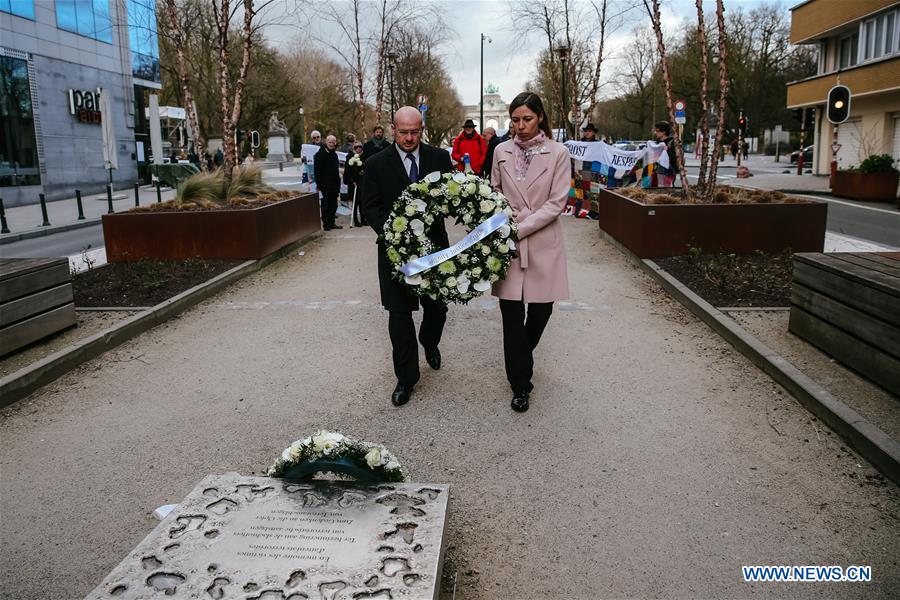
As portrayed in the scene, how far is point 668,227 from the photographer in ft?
35.4

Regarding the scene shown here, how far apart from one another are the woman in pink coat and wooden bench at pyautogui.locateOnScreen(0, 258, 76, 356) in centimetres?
420

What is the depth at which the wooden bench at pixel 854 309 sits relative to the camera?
5172mm

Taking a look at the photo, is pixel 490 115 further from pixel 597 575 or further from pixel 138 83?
pixel 597 575

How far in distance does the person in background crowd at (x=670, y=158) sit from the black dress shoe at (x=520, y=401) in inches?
468

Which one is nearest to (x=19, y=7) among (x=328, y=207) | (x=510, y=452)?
(x=328, y=207)

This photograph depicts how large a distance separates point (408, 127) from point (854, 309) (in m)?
3.52

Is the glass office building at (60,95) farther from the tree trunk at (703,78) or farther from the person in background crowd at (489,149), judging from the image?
Answer: the tree trunk at (703,78)

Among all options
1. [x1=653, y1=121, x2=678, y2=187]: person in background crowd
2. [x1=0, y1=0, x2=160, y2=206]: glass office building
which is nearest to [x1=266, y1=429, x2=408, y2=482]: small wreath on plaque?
[x1=653, y1=121, x2=678, y2=187]: person in background crowd

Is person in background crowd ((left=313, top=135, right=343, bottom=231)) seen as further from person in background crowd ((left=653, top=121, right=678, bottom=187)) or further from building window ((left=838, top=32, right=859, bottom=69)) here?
building window ((left=838, top=32, right=859, bottom=69))

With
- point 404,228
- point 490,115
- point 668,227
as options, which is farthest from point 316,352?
point 490,115

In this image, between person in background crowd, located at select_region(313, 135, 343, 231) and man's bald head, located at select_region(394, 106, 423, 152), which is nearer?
man's bald head, located at select_region(394, 106, 423, 152)

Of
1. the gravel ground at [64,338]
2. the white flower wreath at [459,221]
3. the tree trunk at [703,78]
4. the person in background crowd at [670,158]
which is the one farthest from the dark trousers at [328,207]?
the white flower wreath at [459,221]

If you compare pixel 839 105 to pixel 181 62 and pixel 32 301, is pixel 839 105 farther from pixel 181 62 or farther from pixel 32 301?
pixel 32 301

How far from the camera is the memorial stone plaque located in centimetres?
284
